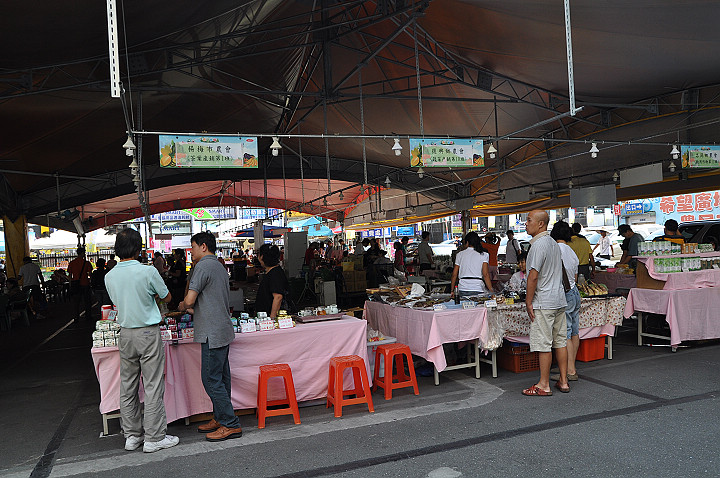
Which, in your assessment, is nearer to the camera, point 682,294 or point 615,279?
point 682,294

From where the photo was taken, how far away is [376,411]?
16.1 ft

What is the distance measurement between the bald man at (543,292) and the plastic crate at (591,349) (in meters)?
1.34

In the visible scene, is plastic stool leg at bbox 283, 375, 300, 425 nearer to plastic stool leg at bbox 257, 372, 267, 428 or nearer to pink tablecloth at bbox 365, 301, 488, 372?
plastic stool leg at bbox 257, 372, 267, 428

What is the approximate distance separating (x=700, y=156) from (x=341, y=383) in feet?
30.0

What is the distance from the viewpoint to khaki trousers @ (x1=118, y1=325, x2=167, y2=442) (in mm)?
4137

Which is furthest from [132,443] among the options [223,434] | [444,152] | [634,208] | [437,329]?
[634,208]

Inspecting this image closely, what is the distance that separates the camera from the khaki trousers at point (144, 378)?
414 cm

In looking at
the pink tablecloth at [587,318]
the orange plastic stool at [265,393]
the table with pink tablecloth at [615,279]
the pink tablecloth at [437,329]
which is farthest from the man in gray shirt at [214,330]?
the table with pink tablecloth at [615,279]

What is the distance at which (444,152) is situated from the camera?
870 centimetres

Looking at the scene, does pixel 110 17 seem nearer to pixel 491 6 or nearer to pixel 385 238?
pixel 491 6

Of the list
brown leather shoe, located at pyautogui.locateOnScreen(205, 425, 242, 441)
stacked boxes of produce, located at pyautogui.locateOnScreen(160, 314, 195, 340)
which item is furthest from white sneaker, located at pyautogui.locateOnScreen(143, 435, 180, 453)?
stacked boxes of produce, located at pyautogui.locateOnScreen(160, 314, 195, 340)

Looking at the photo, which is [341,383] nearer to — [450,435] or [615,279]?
[450,435]

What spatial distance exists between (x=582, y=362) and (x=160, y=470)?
4.93 meters

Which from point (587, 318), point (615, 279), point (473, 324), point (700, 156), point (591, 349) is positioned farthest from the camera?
point (700, 156)
